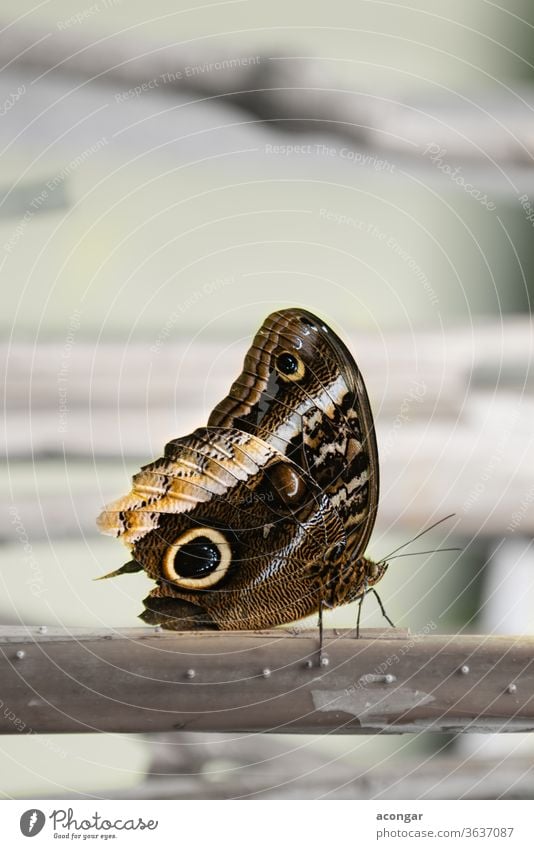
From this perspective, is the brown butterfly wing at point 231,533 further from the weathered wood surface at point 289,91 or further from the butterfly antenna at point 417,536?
the weathered wood surface at point 289,91

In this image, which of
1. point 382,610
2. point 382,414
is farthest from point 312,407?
point 382,610

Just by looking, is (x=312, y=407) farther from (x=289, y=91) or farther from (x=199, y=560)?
(x=289, y=91)

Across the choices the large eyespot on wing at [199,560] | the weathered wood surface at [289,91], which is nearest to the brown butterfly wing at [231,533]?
the large eyespot on wing at [199,560]

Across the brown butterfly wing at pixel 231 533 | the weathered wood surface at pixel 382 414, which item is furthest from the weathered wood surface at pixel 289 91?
the brown butterfly wing at pixel 231 533

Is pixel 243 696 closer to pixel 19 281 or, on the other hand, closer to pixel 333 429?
pixel 333 429

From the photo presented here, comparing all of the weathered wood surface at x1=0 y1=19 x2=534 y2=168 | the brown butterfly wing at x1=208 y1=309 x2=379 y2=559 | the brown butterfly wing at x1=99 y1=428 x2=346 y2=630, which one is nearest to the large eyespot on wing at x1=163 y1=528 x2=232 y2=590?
the brown butterfly wing at x1=99 y1=428 x2=346 y2=630

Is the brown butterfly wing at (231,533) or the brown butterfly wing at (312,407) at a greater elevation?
the brown butterfly wing at (312,407)

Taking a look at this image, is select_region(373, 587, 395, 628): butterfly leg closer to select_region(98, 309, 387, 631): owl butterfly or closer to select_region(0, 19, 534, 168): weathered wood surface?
select_region(98, 309, 387, 631): owl butterfly

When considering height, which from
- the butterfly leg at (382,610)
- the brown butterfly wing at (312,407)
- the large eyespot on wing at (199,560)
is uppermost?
the brown butterfly wing at (312,407)
